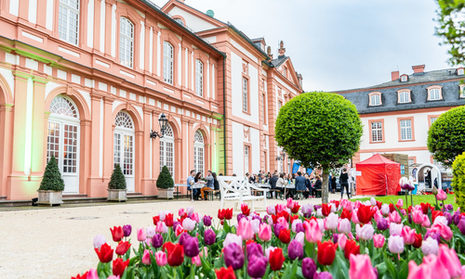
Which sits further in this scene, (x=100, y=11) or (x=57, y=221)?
(x=100, y=11)

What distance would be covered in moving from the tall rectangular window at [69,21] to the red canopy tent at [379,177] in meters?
14.6

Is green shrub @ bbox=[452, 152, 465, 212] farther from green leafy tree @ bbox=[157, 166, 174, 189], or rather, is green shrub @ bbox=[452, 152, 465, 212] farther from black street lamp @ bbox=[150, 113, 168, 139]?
black street lamp @ bbox=[150, 113, 168, 139]

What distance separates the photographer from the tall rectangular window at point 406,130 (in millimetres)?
38844

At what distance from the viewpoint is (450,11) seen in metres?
4.42

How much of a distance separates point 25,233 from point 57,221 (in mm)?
1792

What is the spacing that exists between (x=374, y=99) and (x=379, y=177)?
82.2 feet

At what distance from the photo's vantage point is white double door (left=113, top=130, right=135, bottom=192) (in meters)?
15.8

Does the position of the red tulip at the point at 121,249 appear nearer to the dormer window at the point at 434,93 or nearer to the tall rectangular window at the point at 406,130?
the tall rectangular window at the point at 406,130

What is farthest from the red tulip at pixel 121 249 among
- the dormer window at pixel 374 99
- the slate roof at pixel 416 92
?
the dormer window at pixel 374 99

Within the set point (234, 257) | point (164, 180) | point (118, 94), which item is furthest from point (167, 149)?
point (234, 257)

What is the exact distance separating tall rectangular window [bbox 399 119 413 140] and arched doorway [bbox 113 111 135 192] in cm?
3131

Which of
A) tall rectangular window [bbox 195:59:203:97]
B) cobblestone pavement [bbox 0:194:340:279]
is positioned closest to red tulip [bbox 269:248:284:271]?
cobblestone pavement [bbox 0:194:340:279]

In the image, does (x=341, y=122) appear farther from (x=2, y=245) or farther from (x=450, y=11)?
(x=2, y=245)

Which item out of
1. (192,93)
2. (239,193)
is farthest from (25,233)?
(192,93)
